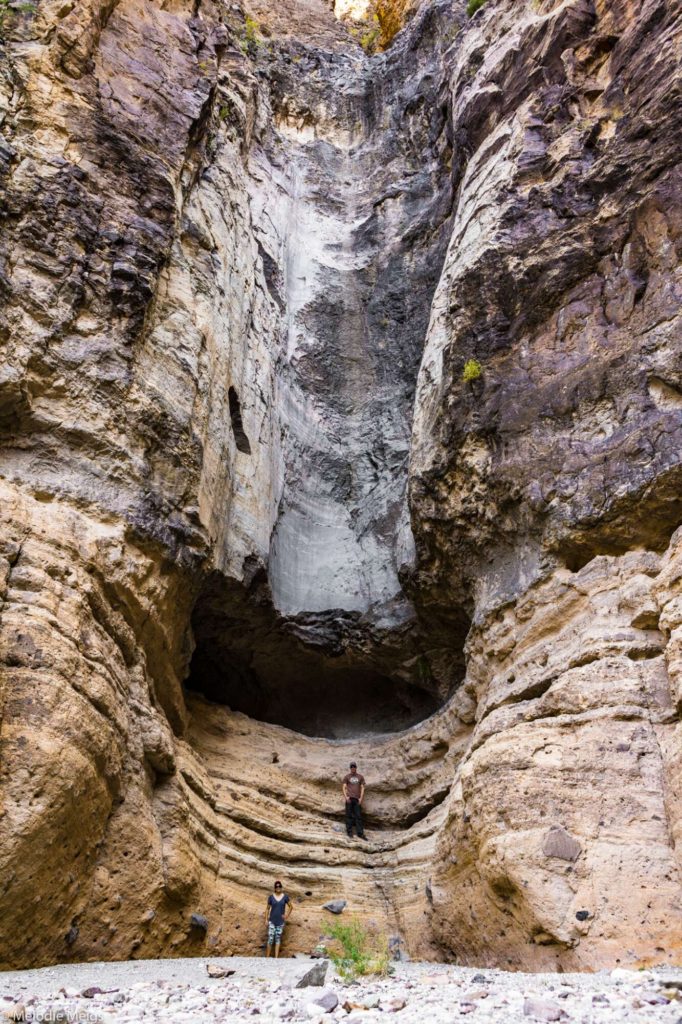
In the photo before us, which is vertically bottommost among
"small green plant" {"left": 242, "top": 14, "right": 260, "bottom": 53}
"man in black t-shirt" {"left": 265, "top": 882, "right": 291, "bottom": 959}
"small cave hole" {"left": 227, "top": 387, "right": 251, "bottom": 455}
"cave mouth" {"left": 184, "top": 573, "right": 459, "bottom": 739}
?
"man in black t-shirt" {"left": 265, "top": 882, "right": 291, "bottom": 959}

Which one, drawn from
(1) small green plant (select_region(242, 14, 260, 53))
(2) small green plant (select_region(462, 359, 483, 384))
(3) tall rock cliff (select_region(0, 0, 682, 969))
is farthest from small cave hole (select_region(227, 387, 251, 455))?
(1) small green plant (select_region(242, 14, 260, 53))

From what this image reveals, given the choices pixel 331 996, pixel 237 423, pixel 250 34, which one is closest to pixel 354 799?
pixel 237 423

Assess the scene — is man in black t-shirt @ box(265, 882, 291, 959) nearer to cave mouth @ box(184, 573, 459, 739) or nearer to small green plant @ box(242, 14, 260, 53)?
cave mouth @ box(184, 573, 459, 739)

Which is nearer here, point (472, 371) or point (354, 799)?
point (472, 371)

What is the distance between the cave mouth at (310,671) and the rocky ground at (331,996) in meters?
6.46

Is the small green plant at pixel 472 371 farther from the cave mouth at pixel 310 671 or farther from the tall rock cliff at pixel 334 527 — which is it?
the cave mouth at pixel 310 671

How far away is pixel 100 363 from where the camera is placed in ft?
30.4

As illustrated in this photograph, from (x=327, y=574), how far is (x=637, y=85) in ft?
30.8

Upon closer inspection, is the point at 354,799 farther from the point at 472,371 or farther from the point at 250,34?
the point at 250,34

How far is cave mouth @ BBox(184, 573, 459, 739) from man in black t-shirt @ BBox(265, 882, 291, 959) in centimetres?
440

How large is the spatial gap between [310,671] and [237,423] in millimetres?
4891

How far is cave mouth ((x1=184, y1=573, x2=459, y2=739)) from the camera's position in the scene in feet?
41.8

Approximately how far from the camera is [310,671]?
45.3 feet

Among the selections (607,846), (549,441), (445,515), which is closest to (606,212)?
(549,441)
